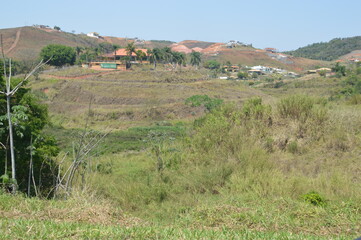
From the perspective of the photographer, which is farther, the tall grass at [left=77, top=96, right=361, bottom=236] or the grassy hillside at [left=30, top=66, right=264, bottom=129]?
the grassy hillside at [left=30, top=66, right=264, bottom=129]

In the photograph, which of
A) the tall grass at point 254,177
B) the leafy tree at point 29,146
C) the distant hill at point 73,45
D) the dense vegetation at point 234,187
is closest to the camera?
the dense vegetation at point 234,187

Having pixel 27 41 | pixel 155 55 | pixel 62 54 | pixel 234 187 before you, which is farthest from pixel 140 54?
pixel 234 187

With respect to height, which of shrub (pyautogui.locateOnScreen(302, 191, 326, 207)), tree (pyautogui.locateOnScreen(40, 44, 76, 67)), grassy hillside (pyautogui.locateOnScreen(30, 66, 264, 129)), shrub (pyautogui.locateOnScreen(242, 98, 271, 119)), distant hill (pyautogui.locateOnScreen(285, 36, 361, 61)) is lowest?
grassy hillside (pyautogui.locateOnScreen(30, 66, 264, 129))

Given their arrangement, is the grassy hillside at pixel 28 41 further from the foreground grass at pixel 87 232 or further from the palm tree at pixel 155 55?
the foreground grass at pixel 87 232

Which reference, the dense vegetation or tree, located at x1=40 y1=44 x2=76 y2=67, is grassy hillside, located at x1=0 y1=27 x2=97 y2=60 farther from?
the dense vegetation

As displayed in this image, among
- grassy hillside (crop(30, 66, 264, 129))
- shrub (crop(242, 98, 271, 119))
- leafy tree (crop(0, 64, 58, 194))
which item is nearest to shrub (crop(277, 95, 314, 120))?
shrub (crop(242, 98, 271, 119))

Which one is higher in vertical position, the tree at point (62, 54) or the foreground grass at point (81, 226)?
the tree at point (62, 54)

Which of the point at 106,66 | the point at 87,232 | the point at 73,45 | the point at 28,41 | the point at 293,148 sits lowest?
the point at 293,148

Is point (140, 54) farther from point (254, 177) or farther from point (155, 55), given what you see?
point (254, 177)

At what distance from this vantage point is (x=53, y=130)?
30.4 metres

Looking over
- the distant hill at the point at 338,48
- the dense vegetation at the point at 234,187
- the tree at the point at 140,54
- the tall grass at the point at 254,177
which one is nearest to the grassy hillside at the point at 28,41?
the tree at the point at 140,54

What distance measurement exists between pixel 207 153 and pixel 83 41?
12412 centimetres

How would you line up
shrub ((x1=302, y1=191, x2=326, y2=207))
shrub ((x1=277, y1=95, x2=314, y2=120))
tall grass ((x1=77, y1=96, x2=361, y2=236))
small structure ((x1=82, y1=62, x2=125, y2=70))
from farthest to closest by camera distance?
small structure ((x1=82, y1=62, x2=125, y2=70))
shrub ((x1=277, y1=95, x2=314, y2=120))
shrub ((x1=302, y1=191, x2=326, y2=207))
tall grass ((x1=77, y1=96, x2=361, y2=236))

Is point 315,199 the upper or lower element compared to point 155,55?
lower
